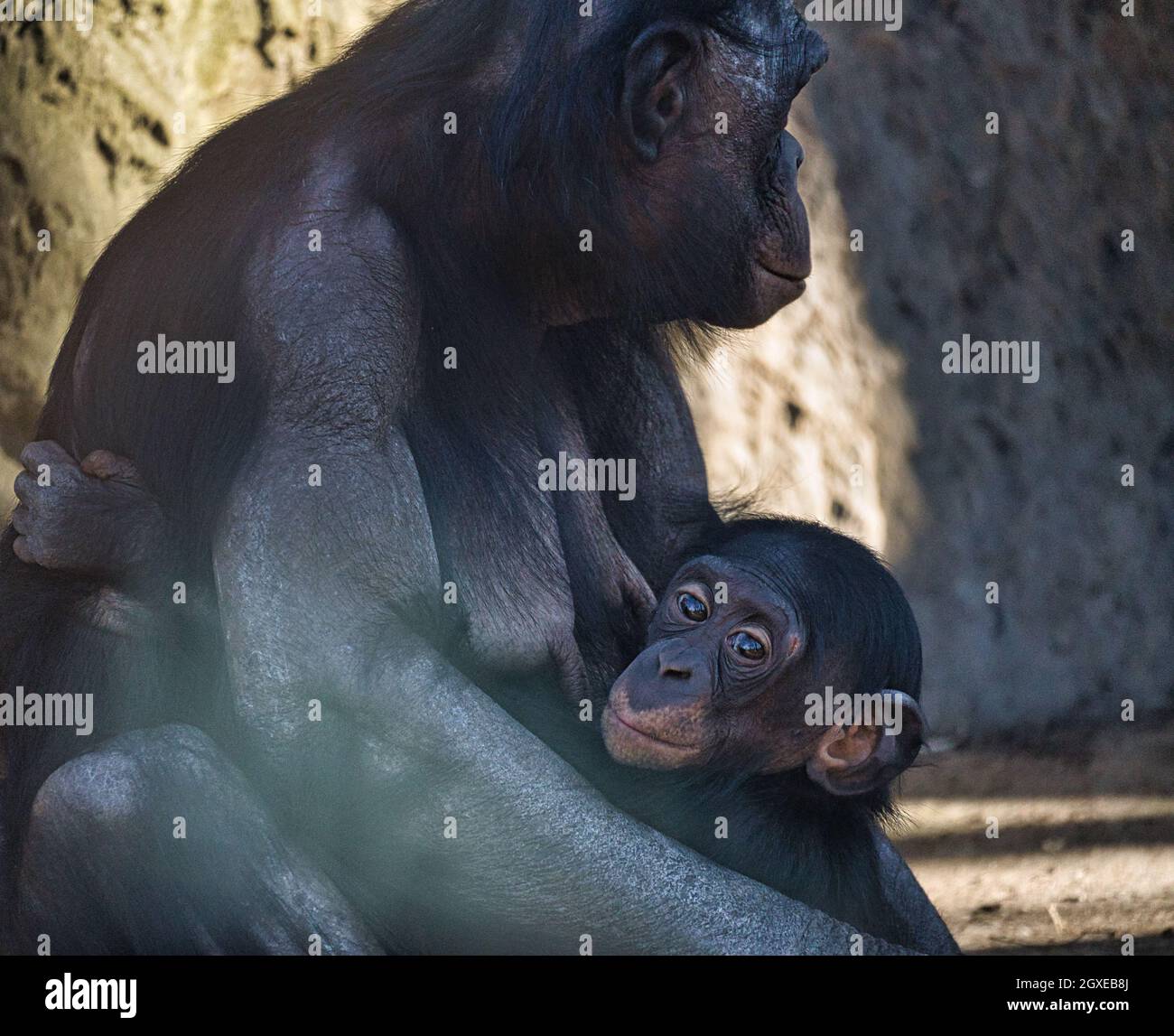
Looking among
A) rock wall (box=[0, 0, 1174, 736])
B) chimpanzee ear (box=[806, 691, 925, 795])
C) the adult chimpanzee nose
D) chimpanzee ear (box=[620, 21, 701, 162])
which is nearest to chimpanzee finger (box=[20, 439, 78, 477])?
chimpanzee ear (box=[620, 21, 701, 162])

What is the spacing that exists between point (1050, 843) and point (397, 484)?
4190 mm

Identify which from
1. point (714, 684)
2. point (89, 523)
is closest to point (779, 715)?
point (714, 684)

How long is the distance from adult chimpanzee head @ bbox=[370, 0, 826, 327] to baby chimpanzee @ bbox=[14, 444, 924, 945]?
0.76m

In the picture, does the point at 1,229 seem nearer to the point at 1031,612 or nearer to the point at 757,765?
the point at 757,765

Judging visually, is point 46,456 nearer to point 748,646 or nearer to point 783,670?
point 748,646

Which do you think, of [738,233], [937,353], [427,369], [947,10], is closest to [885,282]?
[937,353]

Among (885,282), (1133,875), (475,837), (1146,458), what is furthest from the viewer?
(1146,458)

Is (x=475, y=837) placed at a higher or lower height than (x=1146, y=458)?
lower

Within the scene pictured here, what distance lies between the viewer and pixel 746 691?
4.03 meters

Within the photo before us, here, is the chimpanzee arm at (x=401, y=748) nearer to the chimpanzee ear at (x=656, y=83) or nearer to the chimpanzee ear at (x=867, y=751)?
the chimpanzee ear at (x=867, y=751)

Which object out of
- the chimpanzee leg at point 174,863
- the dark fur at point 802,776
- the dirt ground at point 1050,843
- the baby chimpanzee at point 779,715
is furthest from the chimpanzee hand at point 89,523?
the dirt ground at point 1050,843

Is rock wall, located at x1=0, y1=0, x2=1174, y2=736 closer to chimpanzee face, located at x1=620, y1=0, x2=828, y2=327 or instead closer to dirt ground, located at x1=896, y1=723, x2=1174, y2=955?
dirt ground, located at x1=896, y1=723, x2=1174, y2=955

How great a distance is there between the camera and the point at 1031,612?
7.29 m

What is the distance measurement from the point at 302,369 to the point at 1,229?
2906 mm
